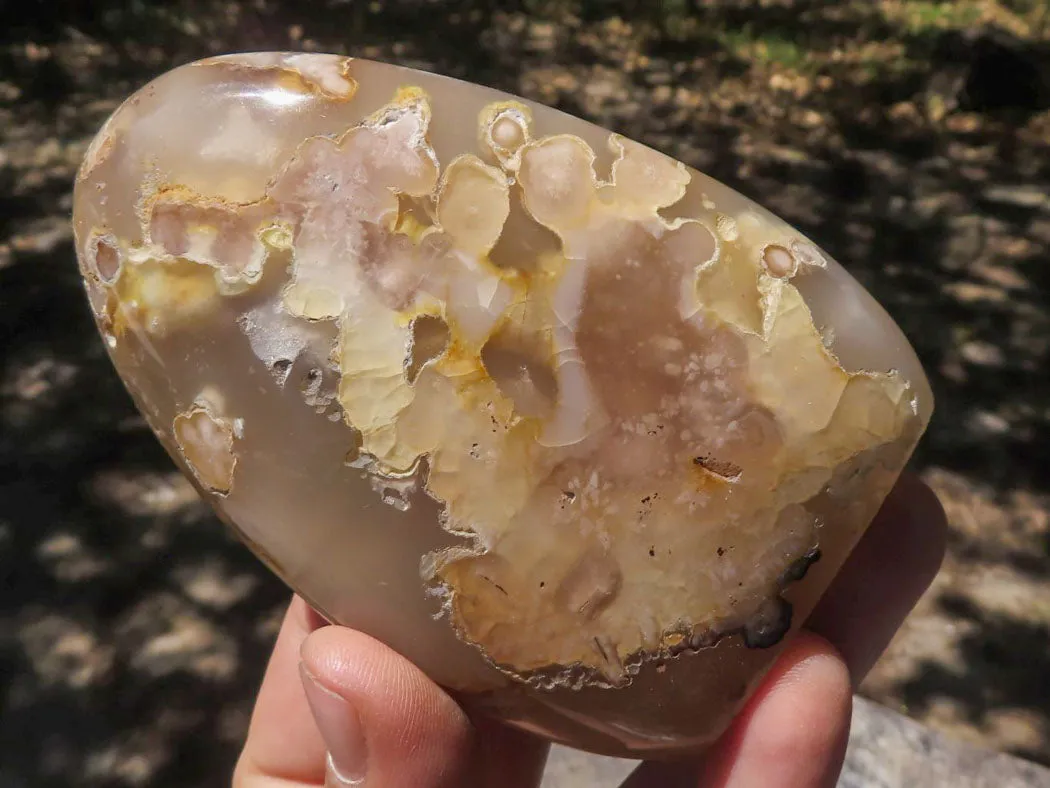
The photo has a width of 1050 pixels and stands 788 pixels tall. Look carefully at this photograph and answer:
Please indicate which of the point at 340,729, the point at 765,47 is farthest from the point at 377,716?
the point at 765,47

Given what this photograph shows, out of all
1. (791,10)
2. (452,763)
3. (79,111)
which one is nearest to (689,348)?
(452,763)

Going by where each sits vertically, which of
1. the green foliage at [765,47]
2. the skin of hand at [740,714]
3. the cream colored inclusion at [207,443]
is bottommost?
the green foliage at [765,47]

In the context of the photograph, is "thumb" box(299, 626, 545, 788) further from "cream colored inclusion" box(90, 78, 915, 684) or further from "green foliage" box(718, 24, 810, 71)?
"green foliage" box(718, 24, 810, 71)

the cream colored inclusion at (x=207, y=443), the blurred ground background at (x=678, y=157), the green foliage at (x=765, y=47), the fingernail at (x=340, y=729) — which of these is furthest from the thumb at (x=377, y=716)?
the green foliage at (x=765, y=47)

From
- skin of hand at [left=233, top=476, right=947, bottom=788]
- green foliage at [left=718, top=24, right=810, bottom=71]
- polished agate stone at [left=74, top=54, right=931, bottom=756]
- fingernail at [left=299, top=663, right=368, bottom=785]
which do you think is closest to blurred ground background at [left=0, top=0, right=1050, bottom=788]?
green foliage at [left=718, top=24, right=810, bottom=71]

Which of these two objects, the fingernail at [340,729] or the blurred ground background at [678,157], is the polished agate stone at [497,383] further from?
the blurred ground background at [678,157]

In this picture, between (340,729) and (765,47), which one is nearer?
(340,729)

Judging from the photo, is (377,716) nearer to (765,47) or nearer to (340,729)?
(340,729)
